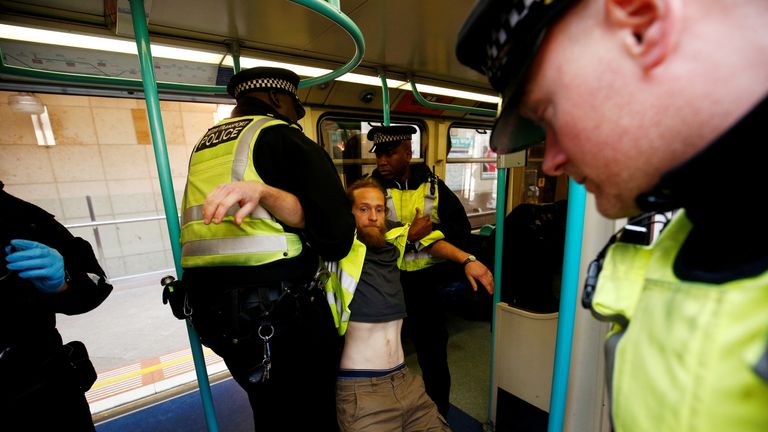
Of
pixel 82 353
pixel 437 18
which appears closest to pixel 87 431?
pixel 82 353

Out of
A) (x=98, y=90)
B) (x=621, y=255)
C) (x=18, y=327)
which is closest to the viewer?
(x=621, y=255)

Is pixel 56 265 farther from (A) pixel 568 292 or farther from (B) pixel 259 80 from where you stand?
(A) pixel 568 292

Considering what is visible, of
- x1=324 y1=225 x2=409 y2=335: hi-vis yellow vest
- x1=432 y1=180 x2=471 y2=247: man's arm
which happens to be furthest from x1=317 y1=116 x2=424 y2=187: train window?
x1=324 y1=225 x2=409 y2=335: hi-vis yellow vest

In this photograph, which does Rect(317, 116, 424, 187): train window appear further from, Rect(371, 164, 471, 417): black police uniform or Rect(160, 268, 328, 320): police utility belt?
Rect(160, 268, 328, 320): police utility belt

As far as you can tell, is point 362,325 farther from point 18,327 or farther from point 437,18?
point 437,18

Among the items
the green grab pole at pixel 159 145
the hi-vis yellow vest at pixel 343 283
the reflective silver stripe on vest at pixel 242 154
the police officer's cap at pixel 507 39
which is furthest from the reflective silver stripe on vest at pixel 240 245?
the police officer's cap at pixel 507 39

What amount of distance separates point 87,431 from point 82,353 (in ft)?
1.05

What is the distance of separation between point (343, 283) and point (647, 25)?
1325mm

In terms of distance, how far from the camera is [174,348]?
338 cm

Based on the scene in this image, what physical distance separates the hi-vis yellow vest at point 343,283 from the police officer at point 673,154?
1.09 m

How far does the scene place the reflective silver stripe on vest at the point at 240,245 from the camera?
1072 millimetres

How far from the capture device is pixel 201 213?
1.13 m

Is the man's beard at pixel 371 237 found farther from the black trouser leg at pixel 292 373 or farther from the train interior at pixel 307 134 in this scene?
the train interior at pixel 307 134

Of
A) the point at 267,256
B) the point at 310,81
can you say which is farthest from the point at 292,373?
the point at 310,81
